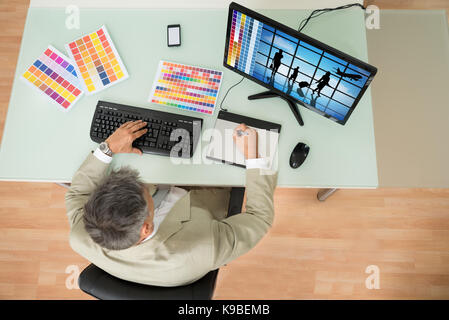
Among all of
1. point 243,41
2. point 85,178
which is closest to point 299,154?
point 243,41

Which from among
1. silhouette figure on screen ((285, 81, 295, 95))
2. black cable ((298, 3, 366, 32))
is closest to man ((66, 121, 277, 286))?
silhouette figure on screen ((285, 81, 295, 95))

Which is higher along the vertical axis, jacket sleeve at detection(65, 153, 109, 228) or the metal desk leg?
jacket sleeve at detection(65, 153, 109, 228)

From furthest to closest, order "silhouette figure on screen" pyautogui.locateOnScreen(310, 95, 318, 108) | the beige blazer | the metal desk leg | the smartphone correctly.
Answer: the metal desk leg < the smartphone < "silhouette figure on screen" pyautogui.locateOnScreen(310, 95, 318, 108) < the beige blazer

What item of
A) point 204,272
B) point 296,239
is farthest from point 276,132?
point 296,239

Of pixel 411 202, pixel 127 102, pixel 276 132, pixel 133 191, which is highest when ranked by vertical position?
pixel 127 102

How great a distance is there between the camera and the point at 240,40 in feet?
3.74

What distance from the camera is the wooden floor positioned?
73.3 inches

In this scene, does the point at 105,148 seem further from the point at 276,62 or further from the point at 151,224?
the point at 276,62

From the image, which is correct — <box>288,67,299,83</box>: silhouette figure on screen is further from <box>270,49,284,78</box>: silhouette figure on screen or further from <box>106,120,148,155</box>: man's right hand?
<box>106,120,148,155</box>: man's right hand

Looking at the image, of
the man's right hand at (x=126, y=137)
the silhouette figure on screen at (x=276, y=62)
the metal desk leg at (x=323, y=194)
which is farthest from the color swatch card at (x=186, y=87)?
the metal desk leg at (x=323, y=194)

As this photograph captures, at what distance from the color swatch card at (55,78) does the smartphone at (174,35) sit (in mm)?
441

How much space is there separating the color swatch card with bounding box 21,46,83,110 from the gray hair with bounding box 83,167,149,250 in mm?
590

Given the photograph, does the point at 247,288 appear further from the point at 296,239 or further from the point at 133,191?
the point at 133,191

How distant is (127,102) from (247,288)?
4.19ft
